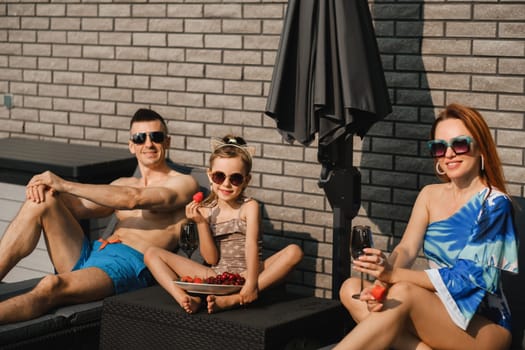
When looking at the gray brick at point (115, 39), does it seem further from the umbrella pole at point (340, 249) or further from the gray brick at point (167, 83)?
the umbrella pole at point (340, 249)

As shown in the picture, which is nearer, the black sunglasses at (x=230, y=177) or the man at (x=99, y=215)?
the black sunglasses at (x=230, y=177)

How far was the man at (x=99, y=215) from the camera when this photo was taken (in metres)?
5.65

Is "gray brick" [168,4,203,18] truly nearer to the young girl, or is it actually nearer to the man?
the man

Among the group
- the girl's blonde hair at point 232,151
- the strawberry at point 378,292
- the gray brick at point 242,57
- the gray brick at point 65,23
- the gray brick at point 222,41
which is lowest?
the strawberry at point 378,292

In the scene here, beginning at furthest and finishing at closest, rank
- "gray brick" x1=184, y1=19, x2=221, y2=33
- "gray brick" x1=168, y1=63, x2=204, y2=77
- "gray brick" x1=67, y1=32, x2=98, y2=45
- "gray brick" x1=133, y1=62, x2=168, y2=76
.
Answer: "gray brick" x1=67, y1=32, x2=98, y2=45 → "gray brick" x1=133, y1=62, x2=168, y2=76 → "gray brick" x1=168, y1=63, x2=204, y2=77 → "gray brick" x1=184, y1=19, x2=221, y2=33

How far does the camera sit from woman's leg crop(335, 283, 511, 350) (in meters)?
4.36

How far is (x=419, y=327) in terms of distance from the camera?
4508 millimetres

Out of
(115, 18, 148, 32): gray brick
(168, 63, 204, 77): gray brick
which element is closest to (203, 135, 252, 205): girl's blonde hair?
(168, 63, 204, 77): gray brick

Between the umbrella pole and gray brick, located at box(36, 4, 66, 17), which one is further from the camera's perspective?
gray brick, located at box(36, 4, 66, 17)

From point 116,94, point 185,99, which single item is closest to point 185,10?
point 185,99

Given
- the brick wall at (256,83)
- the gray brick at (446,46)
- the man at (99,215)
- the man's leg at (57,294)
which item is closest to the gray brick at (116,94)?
the brick wall at (256,83)

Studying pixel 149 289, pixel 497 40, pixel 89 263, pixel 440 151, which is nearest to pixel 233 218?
pixel 149 289

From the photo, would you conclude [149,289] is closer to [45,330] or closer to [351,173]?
[45,330]

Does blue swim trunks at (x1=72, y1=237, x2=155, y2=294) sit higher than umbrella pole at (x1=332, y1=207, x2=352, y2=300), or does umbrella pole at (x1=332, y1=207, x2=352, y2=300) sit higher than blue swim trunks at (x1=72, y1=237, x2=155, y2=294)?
umbrella pole at (x1=332, y1=207, x2=352, y2=300)
